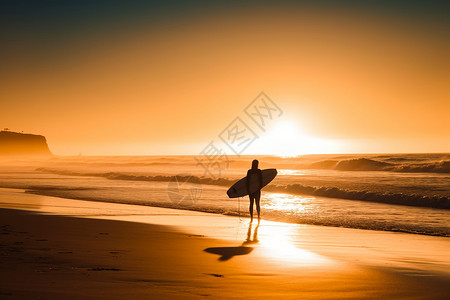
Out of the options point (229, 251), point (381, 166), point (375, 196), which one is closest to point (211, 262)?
point (229, 251)

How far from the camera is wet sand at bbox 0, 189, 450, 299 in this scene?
506 centimetres

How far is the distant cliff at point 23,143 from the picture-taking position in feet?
549

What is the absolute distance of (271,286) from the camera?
17.5 ft

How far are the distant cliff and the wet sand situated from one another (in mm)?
173709

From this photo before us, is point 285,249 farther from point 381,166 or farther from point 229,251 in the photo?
point 381,166

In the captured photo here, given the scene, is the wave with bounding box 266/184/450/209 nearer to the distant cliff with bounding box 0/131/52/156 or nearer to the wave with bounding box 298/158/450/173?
the wave with bounding box 298/158/450/173

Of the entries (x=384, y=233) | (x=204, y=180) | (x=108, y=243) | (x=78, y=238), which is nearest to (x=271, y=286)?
(x=108, y=243)

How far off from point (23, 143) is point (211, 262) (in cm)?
18349

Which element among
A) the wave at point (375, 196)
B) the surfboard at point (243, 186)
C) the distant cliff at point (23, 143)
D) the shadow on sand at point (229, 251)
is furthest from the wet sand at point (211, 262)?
the distant cliff at point (23, 143)

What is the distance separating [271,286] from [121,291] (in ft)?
6.33

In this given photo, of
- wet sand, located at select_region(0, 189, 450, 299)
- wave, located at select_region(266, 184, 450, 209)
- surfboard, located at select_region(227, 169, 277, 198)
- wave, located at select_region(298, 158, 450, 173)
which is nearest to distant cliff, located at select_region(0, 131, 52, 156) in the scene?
wave, located at select_region(298, 158, 450, 173)

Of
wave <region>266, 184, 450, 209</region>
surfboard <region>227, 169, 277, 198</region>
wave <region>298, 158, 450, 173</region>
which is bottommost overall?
wave <region>266, 184, 450, 209</region>

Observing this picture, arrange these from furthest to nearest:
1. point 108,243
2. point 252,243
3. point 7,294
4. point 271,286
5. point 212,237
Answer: point 212,237, point 252,243, point 108,243, point 271,286, point 7,294

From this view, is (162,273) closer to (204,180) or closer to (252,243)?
(252,243)
